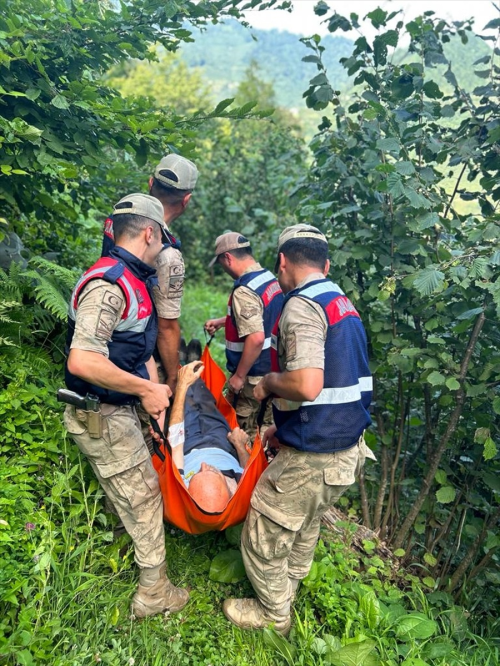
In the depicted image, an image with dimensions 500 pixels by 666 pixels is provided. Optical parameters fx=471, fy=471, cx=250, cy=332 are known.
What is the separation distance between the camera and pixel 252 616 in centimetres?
232

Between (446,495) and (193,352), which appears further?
(193,352)

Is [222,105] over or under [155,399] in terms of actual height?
over

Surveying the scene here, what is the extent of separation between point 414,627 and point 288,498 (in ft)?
3.05

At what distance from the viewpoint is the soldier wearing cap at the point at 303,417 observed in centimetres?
197

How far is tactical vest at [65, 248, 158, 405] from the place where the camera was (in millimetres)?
1958

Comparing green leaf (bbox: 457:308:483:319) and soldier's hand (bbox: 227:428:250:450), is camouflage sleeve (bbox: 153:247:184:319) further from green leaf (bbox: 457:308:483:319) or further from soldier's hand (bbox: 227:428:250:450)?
green leaf (bbox: 457:308:483:319)

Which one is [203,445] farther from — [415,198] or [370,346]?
[415,198]

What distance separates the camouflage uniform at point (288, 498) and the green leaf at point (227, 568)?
26 cm

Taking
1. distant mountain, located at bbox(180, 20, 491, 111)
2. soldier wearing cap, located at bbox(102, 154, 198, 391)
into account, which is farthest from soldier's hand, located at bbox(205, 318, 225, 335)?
distant mountain, located at bbox(180, 20, 491, 111)

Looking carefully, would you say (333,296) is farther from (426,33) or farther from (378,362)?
(426,33)

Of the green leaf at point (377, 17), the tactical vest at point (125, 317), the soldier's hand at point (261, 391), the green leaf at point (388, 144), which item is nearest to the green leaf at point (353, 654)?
the soldier's hand at point (261, 391)

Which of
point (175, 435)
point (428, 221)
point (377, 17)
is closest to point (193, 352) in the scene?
point (175, 435)

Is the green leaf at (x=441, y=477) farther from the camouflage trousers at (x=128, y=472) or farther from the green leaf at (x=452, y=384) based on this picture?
the camouflage trousers at (x=128, y=472)

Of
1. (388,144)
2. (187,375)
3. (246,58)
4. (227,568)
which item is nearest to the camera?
(388,144)
